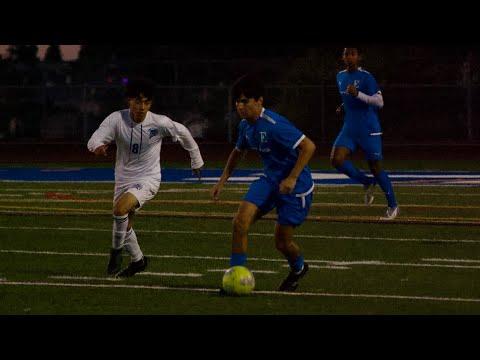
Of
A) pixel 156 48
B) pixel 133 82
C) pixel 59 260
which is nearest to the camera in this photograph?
pixel 133 82

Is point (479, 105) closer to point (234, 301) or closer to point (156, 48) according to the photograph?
point (156, 48)

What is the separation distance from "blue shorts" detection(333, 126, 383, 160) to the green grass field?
882 millimetres

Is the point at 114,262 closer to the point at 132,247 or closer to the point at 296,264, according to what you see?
the point at 132,247

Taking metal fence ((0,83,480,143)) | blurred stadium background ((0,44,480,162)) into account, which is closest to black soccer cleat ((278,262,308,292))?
blurred stadium background ((0,44,480,162))

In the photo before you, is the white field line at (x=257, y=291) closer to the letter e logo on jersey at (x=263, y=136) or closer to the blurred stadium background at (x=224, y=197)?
the blurred stadium background at (x=224, y=197)

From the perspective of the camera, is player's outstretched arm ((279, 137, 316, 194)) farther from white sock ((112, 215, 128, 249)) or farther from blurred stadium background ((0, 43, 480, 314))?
white sock ((112, 215, 128, 249))

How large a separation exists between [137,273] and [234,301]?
2066mm

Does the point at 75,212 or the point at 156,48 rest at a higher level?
the point at 156,48

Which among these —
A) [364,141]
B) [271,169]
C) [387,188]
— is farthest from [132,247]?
[364,141]

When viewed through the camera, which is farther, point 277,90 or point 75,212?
point 277,90

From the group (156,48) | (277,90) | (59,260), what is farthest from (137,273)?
(156,48)

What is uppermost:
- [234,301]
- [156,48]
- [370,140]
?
[156,48]

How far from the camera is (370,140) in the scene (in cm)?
1817

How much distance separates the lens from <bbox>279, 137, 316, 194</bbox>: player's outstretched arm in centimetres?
1091
